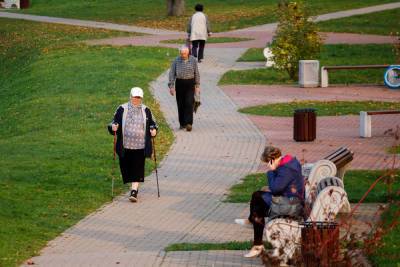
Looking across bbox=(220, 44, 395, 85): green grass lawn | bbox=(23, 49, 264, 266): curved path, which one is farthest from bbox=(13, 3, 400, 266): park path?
bbox=(220, 44, 395, 85): green grass lawn

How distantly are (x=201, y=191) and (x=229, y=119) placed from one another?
7676mm

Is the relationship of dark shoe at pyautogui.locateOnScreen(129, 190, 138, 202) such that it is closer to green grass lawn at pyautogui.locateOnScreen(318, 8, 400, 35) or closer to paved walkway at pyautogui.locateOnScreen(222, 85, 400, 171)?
paved walkway at pyautogui.locateOnScreen(222, 85, 400, 171)

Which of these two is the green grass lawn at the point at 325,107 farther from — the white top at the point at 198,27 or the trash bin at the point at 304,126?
the white top at the point at 198,27

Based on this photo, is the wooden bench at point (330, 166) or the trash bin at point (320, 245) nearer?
the trash bin at point (320, 245)

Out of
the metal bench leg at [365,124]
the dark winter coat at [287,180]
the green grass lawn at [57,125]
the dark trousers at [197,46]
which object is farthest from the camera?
the dark trousers at [197,46]

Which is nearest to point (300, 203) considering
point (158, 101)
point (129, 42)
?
point (158, 101)

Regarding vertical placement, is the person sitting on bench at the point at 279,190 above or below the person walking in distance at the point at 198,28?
below

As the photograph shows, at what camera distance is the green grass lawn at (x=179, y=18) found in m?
49.2

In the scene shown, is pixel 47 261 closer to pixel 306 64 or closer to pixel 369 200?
pixel 369 200

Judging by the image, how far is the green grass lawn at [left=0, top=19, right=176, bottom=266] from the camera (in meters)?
15.7

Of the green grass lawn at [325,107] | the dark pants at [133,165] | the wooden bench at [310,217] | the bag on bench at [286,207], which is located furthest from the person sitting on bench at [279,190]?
the green grass lawn at [325,107]

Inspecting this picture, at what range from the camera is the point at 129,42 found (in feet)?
137

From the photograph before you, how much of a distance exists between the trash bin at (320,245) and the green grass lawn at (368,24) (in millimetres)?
31326

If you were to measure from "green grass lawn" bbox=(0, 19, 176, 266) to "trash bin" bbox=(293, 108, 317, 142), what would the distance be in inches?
97.4
